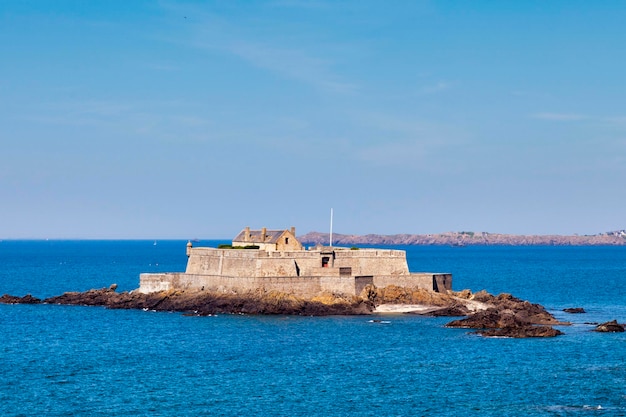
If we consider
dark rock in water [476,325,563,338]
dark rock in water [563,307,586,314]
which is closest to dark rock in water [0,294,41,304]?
→ dark rock in water [476,325,563,338]

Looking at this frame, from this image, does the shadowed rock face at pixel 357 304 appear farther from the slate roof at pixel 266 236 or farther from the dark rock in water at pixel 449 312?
the slate roof at pixel 266 236

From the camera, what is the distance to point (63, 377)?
4462cm

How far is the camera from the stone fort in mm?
67438

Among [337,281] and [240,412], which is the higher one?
[337,281]

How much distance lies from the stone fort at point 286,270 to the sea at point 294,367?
3938mm

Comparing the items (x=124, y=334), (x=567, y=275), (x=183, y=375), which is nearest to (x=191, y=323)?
(x=124, y=334)

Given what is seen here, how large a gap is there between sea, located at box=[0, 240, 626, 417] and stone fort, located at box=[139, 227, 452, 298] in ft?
12.9

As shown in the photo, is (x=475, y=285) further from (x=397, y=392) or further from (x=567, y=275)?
(x=397, y=392)

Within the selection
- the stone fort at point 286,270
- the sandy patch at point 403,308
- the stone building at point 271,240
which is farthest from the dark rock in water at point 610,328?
the stone building at point 271,240

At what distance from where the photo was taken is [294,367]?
46938 millimetres

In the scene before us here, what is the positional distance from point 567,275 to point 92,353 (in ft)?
275

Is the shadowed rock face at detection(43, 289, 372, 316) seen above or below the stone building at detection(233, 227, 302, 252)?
below

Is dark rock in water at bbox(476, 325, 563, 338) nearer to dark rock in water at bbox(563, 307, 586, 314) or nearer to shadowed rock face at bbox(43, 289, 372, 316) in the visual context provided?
shadowed rock face at bbox(43, 289, 372, 316)

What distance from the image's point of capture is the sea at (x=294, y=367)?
127ft
